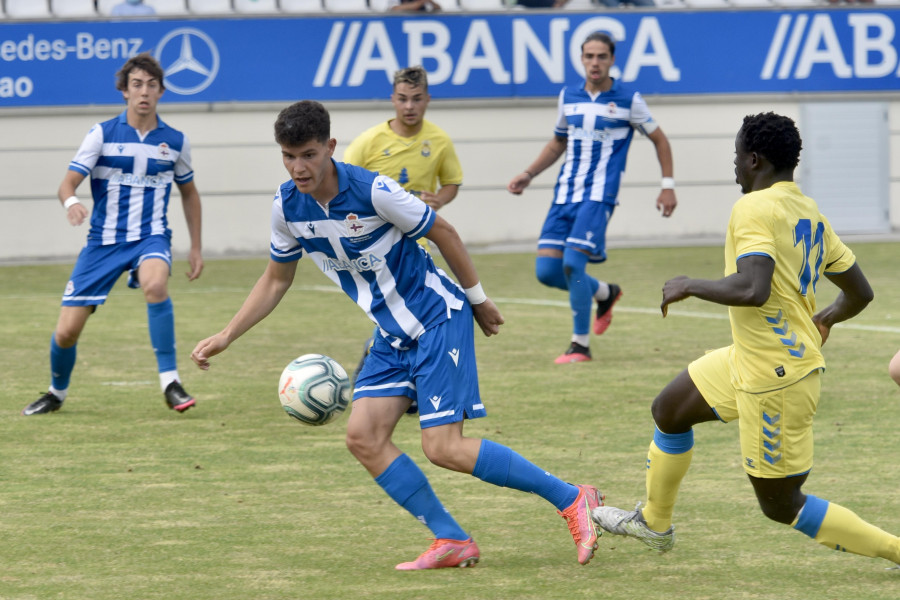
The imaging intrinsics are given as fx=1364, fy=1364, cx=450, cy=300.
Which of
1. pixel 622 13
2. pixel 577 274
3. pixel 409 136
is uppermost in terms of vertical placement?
pixel 622 13

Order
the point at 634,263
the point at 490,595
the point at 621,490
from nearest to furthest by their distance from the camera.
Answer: the point at 490,595
the point at 621,490
the point at 634,263

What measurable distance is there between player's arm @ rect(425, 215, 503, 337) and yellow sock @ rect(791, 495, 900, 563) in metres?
1.28

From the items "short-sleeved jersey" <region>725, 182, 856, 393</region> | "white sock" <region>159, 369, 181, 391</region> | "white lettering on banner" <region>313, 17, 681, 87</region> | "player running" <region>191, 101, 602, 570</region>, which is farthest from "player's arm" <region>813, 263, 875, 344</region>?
"white lettering on banner" <region>313, 17, 681, 87</region>

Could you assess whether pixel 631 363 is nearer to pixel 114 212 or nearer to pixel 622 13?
pixel 114 212

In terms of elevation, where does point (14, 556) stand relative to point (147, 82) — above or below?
below

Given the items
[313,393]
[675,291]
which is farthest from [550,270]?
[675,291]

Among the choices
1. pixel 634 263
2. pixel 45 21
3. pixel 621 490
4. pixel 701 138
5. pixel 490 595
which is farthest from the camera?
pixel 701 138

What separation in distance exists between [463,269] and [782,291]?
1.21m

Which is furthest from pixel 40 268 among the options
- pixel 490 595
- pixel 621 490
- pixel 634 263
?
pixel 490 595

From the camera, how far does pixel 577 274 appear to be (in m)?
9.91

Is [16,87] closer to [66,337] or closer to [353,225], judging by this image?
[66,337]

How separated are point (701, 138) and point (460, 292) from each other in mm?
13912

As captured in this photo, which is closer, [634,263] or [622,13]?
[634,263]

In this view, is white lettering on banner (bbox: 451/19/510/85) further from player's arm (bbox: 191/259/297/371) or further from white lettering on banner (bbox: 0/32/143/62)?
player's arm (bbox: 191/259/297/371)
